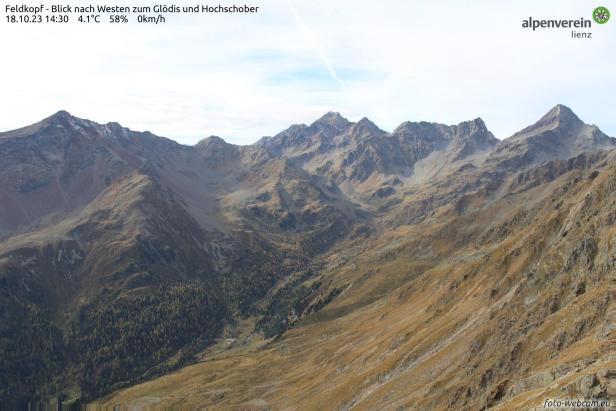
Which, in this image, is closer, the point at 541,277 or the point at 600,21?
the point at 600,21

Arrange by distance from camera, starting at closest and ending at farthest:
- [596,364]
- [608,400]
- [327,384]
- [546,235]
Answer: [608,400] < [596,364] < [546,235] < [327,384]

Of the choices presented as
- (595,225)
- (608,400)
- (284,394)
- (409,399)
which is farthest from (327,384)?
(608,400)

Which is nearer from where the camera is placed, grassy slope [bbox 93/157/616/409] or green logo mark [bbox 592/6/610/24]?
grassy slope [bbox 93/157/616/409]

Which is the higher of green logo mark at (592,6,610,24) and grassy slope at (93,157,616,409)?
green logo mark at (592,6,610,24)

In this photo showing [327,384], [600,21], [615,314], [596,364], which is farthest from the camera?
[327,384]

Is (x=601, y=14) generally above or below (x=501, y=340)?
above

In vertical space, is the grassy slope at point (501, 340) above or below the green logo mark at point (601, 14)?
below

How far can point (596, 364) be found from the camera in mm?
71125

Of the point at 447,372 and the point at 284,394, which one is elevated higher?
the point at 447,372

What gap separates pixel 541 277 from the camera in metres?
122

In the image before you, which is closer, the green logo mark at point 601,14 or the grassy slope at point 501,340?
the grassy slope at point 501,340

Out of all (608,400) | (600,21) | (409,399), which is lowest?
(409,399)

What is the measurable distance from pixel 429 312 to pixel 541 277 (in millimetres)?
58197

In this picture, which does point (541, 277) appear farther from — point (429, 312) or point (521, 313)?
point (429, 312)
